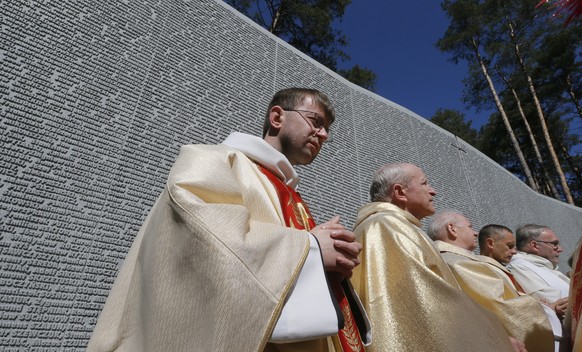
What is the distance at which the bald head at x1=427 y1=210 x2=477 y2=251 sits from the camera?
2531 millimetres

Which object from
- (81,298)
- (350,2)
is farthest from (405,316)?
(350,2)

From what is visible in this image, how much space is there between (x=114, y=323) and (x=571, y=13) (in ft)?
4.43

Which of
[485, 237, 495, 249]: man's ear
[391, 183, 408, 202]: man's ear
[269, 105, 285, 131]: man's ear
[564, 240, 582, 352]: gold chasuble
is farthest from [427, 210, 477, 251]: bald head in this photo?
[269, 105, 285, 131]: man's ear

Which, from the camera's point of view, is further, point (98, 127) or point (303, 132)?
point (98, 127)

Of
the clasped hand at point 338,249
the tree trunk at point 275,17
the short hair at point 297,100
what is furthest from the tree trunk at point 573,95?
the clasped hand at point 338,249

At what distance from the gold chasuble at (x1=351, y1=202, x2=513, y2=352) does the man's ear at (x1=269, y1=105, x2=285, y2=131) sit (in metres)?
0.58

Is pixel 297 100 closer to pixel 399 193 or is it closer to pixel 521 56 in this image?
pixel 399 193

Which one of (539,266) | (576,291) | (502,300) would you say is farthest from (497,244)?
(576,291)

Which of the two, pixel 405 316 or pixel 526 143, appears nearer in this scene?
pixel 405 316

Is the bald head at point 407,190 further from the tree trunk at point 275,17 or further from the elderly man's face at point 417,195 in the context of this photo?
the tree trunk at point 275,17

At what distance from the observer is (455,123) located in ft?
46.9

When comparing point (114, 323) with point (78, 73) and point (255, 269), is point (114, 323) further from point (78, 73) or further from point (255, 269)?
point (78, 73)

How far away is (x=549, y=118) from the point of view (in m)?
11.9

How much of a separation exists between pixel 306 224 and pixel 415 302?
508 millimetres
